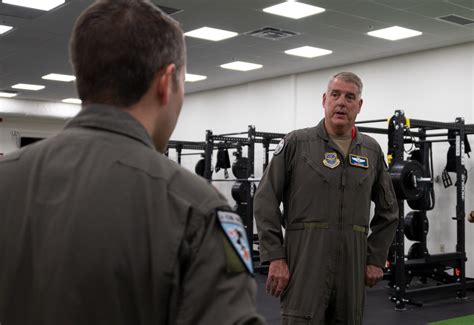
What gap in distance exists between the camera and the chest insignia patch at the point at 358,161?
8.49 ft

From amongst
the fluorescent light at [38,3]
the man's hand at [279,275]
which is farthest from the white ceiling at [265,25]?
the man's hand at [279,275]

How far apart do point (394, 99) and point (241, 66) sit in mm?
2697

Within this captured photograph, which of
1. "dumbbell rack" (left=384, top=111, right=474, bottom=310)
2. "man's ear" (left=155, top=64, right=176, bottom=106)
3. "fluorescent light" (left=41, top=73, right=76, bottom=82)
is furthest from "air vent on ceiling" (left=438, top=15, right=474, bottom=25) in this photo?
"fluorescent light" (left=41, top=73, right=76, bottom=82)

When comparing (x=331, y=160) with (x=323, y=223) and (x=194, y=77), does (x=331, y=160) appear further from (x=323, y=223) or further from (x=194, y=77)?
(x=194, y=77)

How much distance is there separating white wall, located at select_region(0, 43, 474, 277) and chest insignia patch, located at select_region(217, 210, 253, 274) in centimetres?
749

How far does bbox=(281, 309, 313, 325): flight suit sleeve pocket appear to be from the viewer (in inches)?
95.7

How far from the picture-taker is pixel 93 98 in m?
0.92

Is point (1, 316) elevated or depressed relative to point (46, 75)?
depressed

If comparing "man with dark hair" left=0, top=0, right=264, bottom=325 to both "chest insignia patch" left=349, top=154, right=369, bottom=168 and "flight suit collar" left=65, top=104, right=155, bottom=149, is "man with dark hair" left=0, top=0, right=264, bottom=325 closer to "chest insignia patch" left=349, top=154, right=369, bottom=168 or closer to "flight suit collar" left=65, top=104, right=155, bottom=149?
"flight suit collar" left=65, top=104, right=155, bottom=149

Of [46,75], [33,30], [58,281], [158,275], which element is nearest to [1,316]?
[58,281]

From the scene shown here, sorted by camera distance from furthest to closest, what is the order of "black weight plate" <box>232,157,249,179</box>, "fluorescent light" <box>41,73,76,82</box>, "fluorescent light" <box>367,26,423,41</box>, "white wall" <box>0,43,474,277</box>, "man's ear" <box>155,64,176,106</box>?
"fluorescent light" <box>41,73,76,82</box>
"black weight plate" <box>232,157,249,179</box>
"white wall" <box>0,43,474,277</box>
"fluorescent light" <box>367,26,423,41</box>
"man's ear" <box>155,64,176,106</box>

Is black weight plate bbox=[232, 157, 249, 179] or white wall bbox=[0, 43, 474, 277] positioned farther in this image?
A: black weight plate bbox=[232, 157, 249, 179]

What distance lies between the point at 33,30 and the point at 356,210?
261 inches

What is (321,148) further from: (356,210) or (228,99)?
(228,99)
